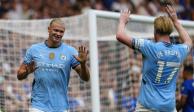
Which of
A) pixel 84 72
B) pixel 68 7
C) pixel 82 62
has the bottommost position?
pixel 84 72

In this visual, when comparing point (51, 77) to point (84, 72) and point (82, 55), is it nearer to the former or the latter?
point (84, 72)

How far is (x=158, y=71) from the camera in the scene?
972 centimetres

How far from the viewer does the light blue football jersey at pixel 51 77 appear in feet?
33.7

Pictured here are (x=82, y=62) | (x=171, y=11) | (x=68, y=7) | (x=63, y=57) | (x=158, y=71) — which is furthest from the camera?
(x=68, y=7)

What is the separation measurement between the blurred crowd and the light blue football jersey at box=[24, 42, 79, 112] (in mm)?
8425

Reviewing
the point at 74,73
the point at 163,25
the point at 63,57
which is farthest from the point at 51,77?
the point at 74,73

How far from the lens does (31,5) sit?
19375mm

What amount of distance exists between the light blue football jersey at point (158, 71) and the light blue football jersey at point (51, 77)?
3.48 feet

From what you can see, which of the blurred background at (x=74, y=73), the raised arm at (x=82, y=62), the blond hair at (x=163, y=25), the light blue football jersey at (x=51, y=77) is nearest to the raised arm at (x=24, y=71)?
the light blue football jersey at (x=51, y=77)

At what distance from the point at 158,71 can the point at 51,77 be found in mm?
1386

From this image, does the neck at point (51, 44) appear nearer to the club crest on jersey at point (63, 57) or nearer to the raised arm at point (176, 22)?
the club crest on jersey at point (63, 57)

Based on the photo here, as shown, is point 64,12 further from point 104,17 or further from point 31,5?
point 104,17

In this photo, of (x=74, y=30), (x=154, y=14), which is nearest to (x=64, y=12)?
(x=154, y=14)

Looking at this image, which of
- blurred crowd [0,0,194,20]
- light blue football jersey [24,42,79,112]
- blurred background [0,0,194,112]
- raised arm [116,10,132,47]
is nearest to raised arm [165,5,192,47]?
raised arm [116,10,132,47]
